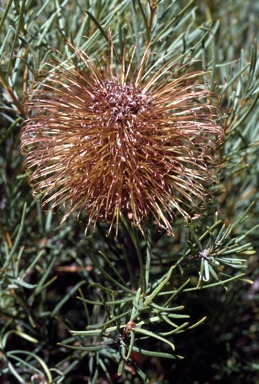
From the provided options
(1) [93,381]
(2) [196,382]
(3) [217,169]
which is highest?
(3) [217,169]

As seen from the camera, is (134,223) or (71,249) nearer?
(134,223)

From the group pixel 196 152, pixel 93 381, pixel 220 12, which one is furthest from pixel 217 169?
pixel 220 12

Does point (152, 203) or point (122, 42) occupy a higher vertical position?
point (122, 42)

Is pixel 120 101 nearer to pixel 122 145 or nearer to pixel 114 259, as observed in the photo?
pixel 122 145

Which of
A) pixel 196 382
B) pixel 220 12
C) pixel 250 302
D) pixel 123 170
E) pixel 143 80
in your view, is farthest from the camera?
pixel 220 12

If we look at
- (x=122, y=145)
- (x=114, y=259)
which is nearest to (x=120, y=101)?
(x=122, y=145)

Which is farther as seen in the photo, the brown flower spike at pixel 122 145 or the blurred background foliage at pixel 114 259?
the blurred background foliage at pixel 114 259

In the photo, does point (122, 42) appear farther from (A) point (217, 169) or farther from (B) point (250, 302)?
(B) point (250, 302)

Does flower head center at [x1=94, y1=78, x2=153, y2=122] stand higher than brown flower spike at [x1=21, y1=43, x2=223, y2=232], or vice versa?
flower head center at [x1=94, y1=78, x2=153, y2=122]
